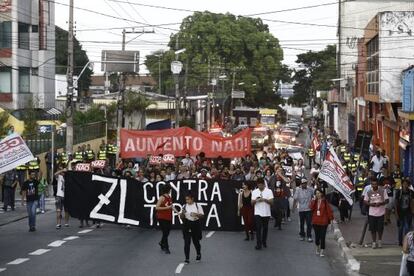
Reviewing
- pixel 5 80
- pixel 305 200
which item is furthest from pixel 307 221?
pixel 5 80

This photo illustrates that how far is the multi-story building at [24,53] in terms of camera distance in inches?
2292

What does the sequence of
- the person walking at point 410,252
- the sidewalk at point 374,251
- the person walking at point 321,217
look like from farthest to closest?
the person walking at point 321,217 → the sidewalk at point 374,251 → the person walking at point 410,252

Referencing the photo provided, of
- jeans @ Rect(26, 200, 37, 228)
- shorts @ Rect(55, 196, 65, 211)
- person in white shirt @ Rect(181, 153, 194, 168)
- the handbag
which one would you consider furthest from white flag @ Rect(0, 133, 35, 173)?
the handbag

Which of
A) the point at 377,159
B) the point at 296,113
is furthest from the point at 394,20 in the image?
the point at 296,113

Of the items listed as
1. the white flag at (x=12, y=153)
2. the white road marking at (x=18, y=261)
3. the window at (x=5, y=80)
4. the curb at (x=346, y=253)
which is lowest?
the curb at (x=346, y=253)

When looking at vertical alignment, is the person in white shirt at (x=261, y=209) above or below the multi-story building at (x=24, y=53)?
below

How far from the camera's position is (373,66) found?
46.1 m

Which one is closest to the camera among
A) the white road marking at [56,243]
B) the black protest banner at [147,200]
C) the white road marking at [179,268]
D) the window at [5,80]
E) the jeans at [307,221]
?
the white road marking at [179,268]

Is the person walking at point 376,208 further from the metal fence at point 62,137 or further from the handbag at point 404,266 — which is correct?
the metal fence at point 62,137

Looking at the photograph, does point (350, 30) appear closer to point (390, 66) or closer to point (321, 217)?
point (390, 66)

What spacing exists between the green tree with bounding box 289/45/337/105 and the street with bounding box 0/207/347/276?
97118 millimetres

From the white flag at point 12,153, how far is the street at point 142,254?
175cm

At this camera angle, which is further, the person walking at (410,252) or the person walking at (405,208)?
the person walking at (405,208)

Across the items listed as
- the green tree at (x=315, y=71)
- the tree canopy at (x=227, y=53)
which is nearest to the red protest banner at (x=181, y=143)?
the tree canopy at (x=227, y=53)
